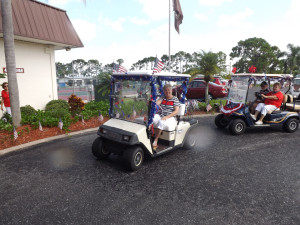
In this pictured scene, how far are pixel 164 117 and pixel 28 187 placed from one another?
3030mm

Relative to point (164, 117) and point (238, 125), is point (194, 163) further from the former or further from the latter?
point (238, 125)

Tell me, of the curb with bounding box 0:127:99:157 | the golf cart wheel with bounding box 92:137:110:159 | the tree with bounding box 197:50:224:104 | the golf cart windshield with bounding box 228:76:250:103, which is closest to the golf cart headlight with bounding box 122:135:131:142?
the golf cart wheel with bounding box 92:137:110:159

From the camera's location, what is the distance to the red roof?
763cm

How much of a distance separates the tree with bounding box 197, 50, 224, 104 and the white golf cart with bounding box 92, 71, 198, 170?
6.63m

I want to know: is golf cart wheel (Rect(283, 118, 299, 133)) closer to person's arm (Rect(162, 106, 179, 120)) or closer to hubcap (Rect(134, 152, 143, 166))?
person's arm (Rect(162, 106, 179, 120))

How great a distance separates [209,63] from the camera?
1104 centimetres

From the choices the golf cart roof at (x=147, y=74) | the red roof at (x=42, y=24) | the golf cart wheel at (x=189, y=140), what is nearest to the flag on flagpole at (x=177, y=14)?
the red roof at (x=42, y=24)

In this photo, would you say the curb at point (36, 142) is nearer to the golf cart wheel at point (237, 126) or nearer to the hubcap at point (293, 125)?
the golf cart wheel at point (237, 126)

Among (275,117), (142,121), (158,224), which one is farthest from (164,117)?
(275,117)

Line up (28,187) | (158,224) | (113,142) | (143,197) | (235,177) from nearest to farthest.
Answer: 1. (158,224)
2. (143,197)
3. (28,187)
4. (235,177)
5. (113,142)

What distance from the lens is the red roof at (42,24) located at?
25.0 feet

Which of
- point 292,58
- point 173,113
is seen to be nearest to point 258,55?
point 292,58

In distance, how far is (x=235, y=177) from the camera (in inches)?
158

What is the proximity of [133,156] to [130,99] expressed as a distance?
4.39 ft
